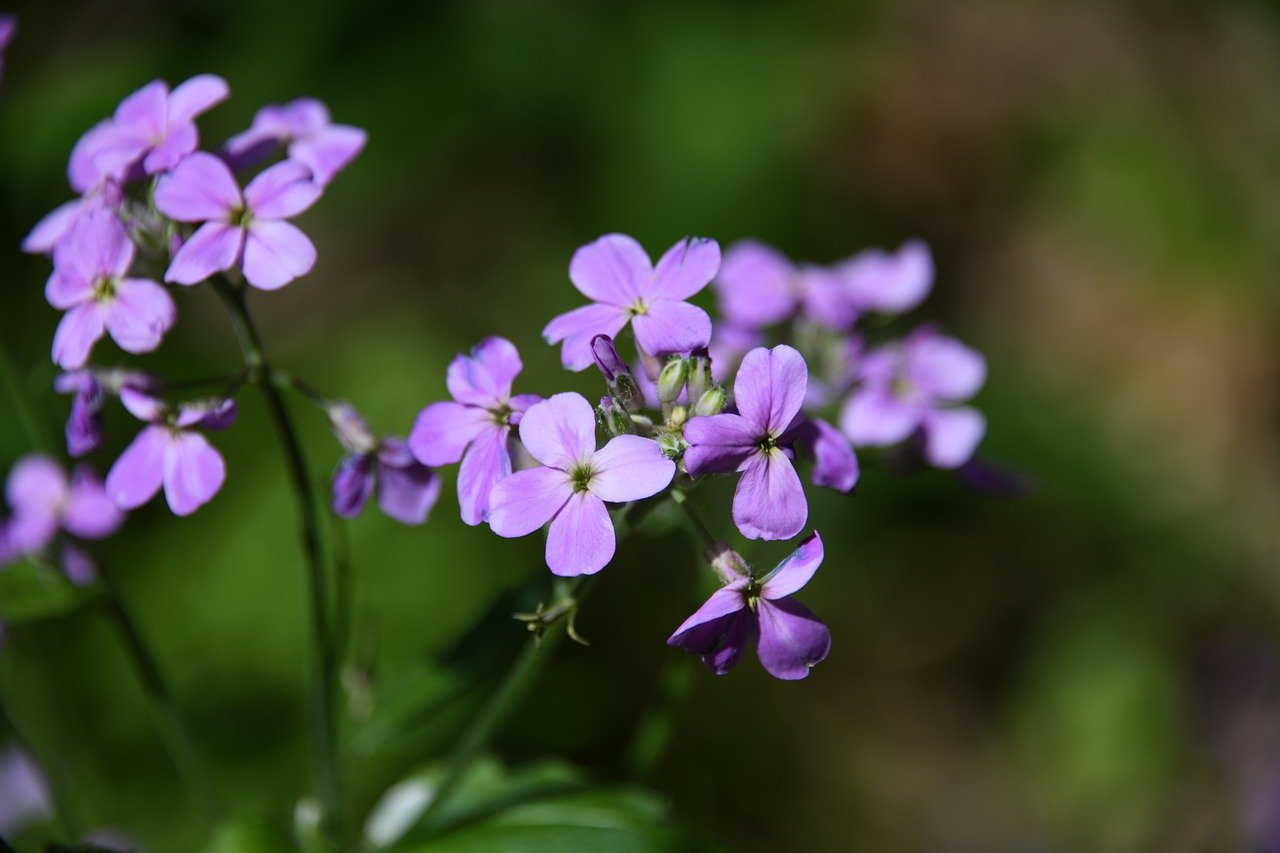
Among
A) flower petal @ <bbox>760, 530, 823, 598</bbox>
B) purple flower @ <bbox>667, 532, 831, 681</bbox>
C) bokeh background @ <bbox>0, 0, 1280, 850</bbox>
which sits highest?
bokeh background @ <bbox>0, 0, 1280, 850</bbox>

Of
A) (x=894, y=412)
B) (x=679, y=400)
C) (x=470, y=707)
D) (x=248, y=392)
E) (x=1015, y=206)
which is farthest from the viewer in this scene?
(x=1015, y=206)

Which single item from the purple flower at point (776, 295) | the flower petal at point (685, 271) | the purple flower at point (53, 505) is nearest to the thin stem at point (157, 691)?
the purple flower at point (53, 505)

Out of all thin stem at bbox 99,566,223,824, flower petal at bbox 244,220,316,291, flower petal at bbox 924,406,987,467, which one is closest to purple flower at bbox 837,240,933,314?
flower petal at bbox 924,406,987,467

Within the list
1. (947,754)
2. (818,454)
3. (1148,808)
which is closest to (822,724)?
(947,754)

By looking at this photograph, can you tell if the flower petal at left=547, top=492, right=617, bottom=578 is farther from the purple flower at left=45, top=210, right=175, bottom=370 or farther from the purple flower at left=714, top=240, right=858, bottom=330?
the purple flower at left=714, top=240, right=858, bottom=330

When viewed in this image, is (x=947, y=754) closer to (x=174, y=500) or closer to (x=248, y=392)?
(x=248, y=392)

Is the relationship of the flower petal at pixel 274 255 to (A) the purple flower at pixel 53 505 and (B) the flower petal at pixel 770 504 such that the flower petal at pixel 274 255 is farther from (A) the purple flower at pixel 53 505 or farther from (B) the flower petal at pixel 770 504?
(A) the purple flower at pixel 53 505

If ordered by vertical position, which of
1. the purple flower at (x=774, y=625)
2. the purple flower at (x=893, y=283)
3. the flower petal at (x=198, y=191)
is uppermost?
the purple flower at (x=893, y=283)
